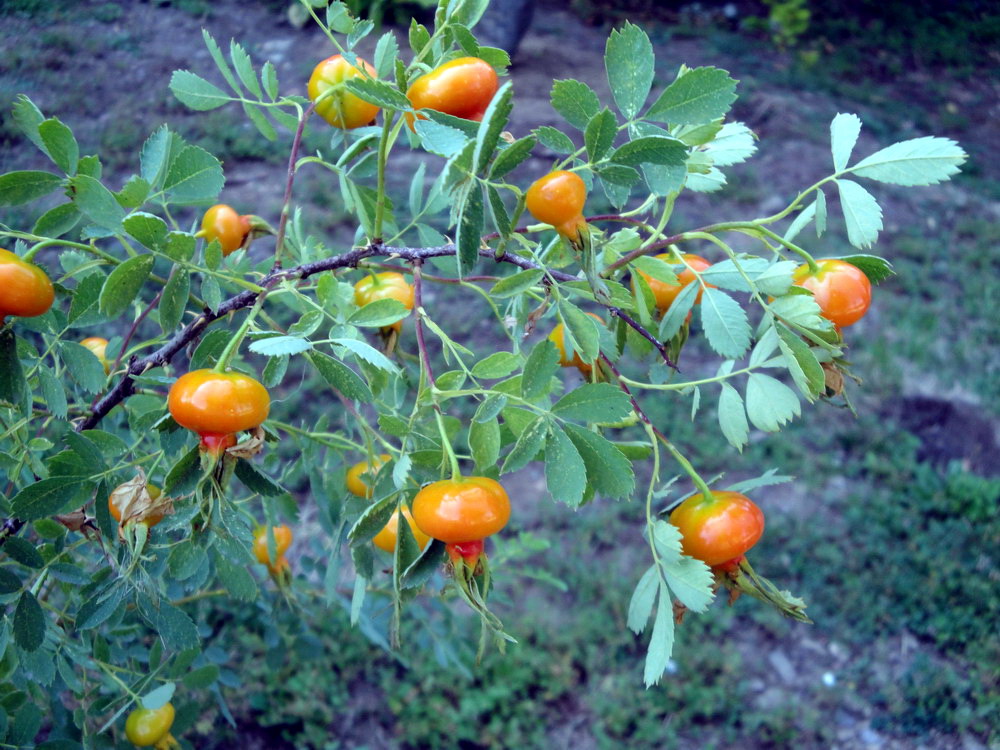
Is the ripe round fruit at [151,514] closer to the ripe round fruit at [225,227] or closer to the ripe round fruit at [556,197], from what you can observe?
the ripe round fruit at [225,227]

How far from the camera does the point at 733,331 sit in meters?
0.75

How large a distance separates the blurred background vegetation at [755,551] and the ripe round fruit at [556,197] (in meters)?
0.91

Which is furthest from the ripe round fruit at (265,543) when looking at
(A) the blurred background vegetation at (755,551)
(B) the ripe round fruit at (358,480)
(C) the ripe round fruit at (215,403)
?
(C) the ripe round fruit at (215,403)

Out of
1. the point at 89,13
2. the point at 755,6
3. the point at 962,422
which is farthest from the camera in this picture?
the point at 755,6

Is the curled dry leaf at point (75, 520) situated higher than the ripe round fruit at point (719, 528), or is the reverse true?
the ripe round fruit at point (719, 528)

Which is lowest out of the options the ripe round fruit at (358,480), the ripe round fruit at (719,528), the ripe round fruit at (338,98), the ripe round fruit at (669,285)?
the ripe round fruit at (358,480)

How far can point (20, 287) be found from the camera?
70 cm

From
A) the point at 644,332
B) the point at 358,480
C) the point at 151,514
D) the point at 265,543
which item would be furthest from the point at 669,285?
the point at 265,543

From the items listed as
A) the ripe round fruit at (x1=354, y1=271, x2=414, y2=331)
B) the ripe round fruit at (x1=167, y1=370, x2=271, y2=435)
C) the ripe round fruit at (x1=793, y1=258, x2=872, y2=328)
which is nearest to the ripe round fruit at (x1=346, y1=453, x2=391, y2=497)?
the ripe round fruit at (x1=354, y1=271, x2=414, y2=331)

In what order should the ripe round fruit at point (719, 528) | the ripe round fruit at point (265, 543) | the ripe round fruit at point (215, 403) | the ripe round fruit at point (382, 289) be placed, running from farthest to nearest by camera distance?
the ripe round fruit at point (265, 543) → the ripe round fruit at point (382, 289) → the ripe round fruit at point (719, 528) → the ripe round fruit at point (215, 403)

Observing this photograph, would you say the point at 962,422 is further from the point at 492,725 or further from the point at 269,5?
the point at 269,5

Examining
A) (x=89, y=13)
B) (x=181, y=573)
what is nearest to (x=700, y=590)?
(x=181, y=573)

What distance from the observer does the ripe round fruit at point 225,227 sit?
0.99 meters

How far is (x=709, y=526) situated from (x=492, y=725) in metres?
1.25
